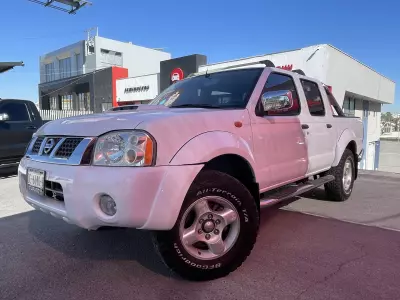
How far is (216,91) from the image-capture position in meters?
3.50

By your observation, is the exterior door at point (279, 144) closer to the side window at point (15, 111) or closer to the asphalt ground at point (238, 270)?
the asphalt ground at point (238, 270)

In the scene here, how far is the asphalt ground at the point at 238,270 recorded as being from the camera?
244cm

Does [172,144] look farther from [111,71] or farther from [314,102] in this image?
[111,71]

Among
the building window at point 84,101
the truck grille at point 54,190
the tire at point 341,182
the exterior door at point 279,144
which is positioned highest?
the building window at point 84,101

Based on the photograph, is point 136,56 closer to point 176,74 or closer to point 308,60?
point 176,74

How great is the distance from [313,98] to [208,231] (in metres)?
2.64

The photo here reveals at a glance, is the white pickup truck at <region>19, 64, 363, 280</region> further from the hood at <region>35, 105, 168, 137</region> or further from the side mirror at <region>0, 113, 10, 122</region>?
the side mirror at <region>0, 113, 10, 122</region>

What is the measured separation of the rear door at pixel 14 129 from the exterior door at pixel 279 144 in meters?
6.72

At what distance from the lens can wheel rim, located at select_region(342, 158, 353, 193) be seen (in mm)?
5164

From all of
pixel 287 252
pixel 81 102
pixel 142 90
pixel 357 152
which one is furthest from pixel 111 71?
pixel 287 252

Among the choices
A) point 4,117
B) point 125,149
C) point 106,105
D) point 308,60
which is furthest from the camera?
point 106,105

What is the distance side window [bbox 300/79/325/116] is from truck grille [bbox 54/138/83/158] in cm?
288

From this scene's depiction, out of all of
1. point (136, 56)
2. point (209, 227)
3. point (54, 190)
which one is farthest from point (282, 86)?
point (136, 56)

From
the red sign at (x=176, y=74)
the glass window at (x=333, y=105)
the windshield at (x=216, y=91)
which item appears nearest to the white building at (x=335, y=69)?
the red sign at (x=176, y=74)
